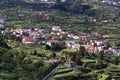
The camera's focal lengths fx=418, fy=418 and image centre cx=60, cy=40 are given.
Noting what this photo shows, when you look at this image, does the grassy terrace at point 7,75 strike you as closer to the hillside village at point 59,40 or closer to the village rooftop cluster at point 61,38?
the hillside village at point 59,40

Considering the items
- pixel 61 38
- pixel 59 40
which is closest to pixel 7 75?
pixel 59 40

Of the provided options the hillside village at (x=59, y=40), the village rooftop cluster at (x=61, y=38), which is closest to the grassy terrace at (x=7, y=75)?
the hillside village at (x=59, y=40)

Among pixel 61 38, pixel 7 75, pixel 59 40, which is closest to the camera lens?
pixel 7 75

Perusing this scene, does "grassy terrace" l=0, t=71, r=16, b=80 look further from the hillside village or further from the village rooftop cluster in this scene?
the village rooftop cluster

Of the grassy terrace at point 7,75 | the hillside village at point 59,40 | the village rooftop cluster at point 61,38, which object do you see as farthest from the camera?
the village rooftop cluster at point 61,38

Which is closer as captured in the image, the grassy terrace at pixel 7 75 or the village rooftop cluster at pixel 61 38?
the grassy terrace at pixel 7 75

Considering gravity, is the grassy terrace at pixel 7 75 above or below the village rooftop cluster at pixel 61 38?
above

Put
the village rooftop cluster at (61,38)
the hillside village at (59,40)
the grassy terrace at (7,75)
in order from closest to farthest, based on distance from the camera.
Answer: the grassy terrace at (7,75), the hillside village at (59,40), the village rooftop cluster at (61,38)

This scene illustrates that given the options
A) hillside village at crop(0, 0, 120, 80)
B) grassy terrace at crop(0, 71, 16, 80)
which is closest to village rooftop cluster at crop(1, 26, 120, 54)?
hillside village at crop(0, 0, 120, 80)

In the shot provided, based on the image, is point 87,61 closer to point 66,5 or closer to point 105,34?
point 105,34

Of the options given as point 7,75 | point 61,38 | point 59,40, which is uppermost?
point 7,75

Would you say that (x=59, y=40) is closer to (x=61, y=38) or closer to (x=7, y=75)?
(x=61, y=38)
